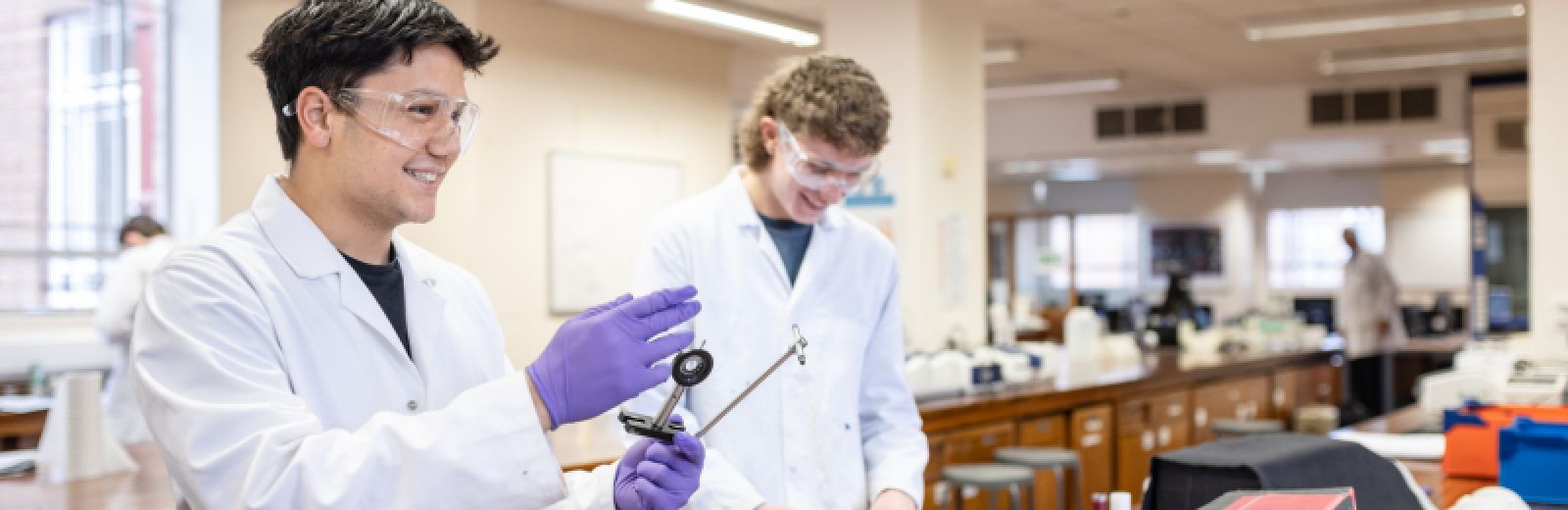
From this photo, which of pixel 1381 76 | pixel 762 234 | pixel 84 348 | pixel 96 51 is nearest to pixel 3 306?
pixel 84 348

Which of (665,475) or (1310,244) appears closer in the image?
(665,475)

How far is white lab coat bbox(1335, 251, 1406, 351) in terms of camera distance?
389 inches

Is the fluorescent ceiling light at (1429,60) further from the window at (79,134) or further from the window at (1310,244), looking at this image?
the window at (79,134)

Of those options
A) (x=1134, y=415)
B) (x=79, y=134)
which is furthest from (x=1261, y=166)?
(x=79, y=134)

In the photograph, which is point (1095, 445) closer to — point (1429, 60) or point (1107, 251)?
point (1429, 60)

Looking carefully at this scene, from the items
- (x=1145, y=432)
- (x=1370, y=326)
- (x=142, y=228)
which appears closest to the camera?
(x=1145, y=432)

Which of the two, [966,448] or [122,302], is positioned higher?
[122,302]

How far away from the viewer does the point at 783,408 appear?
222cm

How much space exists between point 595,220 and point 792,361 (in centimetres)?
549

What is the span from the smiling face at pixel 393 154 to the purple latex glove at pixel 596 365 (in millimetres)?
265

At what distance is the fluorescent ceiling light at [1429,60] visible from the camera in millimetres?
9086

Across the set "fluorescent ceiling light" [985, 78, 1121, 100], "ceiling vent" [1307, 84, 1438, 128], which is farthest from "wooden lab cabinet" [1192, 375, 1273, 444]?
"ceiling vent" [1307, 84, 1438, 128]

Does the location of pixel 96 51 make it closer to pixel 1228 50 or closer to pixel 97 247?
pixel 97 247

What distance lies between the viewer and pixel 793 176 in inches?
88.0
